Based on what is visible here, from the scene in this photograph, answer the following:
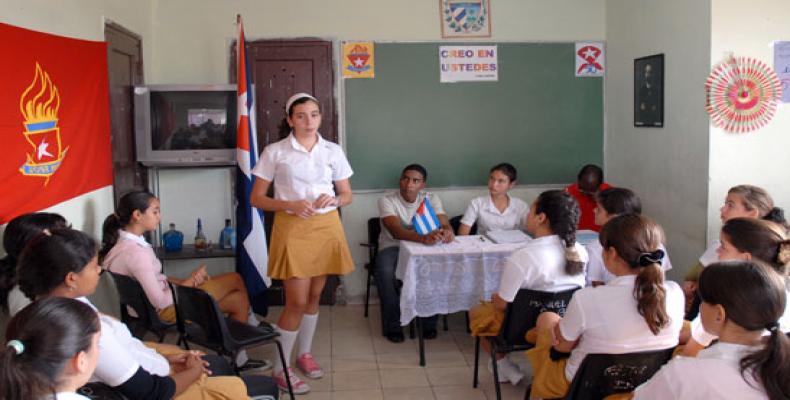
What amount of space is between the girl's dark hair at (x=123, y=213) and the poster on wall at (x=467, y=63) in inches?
101

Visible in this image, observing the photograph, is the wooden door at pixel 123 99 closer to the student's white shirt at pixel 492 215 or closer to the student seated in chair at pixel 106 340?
the student seated in chair at pixel 106 340

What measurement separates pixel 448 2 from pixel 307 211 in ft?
7.88

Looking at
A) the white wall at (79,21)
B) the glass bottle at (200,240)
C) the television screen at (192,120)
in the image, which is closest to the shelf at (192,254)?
the glass bottle at (200,240)

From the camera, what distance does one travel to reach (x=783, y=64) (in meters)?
4.05

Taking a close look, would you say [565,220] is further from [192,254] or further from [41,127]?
[192,254]

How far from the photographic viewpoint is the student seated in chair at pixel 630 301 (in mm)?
2242

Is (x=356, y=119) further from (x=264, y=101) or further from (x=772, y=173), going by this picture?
(x=772, y=173)

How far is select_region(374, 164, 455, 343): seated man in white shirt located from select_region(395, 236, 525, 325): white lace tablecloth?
523 mm

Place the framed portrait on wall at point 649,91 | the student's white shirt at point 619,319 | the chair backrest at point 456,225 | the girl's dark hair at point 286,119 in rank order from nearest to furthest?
the student's white shirt at point 619,319
the girl's dark hair at point 286,119
the framed portrait on wall at point 649,91
the chair backrest at point 456,225

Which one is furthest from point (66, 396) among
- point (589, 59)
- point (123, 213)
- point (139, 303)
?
point (589, 59)

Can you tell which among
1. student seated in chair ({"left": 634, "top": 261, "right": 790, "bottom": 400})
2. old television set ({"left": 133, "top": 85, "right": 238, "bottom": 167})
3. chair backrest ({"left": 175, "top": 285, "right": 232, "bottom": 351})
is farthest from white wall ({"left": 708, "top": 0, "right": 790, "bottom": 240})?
Result: old television set ({"left": 133, "top": 85, "right": 238, "bottom": 167})

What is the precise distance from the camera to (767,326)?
170 cm

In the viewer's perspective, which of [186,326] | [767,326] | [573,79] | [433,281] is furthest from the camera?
[573,79]

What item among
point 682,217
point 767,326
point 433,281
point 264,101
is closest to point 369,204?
point 264,101
